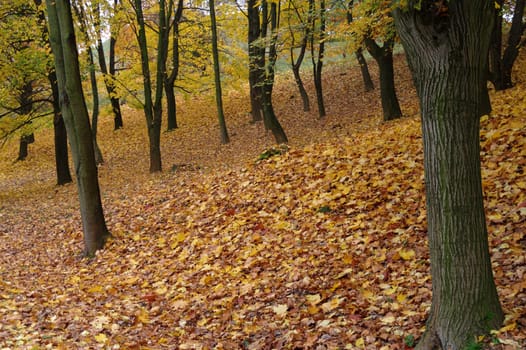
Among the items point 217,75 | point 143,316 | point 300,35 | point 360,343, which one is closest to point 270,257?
point 143,316

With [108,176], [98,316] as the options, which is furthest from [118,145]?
[98,316]

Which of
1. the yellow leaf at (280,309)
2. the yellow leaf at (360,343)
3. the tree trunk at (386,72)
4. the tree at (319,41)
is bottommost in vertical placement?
the yellow leaf at (280,309)

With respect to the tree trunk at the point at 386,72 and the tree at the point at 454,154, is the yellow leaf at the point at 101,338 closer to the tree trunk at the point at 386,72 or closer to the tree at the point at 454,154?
the tree at the point at 454,154

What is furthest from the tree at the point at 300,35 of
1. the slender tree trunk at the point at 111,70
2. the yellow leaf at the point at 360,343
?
the yellow leaf at the point at 360,343

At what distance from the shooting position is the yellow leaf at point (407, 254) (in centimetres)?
534

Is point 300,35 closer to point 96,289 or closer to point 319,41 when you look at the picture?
point 319,41

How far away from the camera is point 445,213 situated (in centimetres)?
341

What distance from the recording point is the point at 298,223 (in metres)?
7.40

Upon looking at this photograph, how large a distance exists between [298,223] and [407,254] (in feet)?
7.59

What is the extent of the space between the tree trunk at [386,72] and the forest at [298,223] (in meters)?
0.06

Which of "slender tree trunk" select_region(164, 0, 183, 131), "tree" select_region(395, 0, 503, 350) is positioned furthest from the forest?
"slender tree trunk" select_region(164, 0, 183, 131)

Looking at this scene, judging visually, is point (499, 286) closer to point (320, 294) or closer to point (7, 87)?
point (320, 294)

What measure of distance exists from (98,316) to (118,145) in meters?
18.2

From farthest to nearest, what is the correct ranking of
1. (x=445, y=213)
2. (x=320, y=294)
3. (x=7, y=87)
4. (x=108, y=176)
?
(x=108, y=176) → (x=7, y=87) → (x=320, y=294) → (x=445, y=213)
